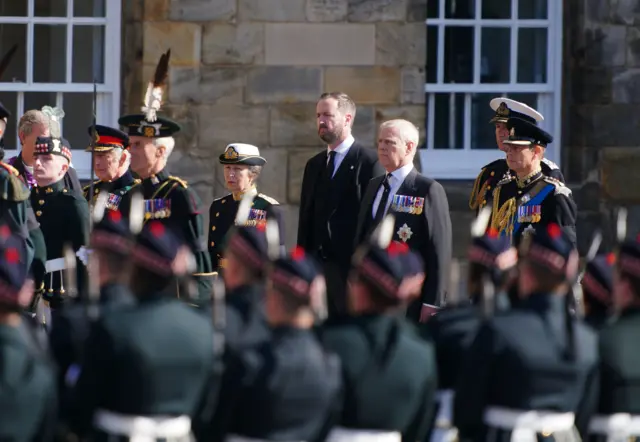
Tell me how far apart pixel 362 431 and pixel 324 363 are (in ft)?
1.36

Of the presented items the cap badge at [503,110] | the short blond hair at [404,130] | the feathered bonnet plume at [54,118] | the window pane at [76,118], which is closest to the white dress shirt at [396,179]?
the short blond hair at [404,130]

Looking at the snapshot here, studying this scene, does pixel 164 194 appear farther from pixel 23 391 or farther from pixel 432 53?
pixel 432 53

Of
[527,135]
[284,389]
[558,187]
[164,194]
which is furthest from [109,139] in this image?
[284,389]

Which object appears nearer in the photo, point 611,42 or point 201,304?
point 201,304

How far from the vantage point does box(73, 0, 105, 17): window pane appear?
13.3 m

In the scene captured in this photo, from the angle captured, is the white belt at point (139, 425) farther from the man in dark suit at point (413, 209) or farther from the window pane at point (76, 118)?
the window pane at point (76, 118)

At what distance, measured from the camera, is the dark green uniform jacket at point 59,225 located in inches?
395

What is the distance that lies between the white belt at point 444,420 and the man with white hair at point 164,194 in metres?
2.34

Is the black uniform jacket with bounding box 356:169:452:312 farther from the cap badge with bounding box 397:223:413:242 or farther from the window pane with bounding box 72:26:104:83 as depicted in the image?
the window pane with bounding box 72:26:104:83

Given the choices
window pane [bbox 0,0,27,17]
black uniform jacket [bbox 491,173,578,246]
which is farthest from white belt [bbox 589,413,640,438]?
window pane [bbox 0,0,27,17]

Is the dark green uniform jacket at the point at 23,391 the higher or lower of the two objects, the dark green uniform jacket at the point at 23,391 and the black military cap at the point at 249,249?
the lower

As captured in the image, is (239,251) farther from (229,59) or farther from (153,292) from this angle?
(229,59)

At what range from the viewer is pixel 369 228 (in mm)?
10078

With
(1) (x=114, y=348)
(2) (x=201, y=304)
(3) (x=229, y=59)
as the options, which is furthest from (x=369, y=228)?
(1) (x=114, y=348)
